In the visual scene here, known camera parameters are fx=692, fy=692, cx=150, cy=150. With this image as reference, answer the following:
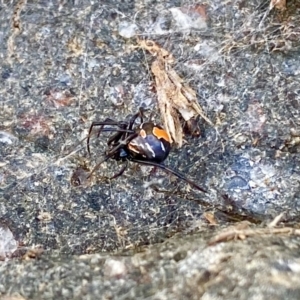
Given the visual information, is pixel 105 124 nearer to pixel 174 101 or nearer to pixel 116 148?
pixel 116 148

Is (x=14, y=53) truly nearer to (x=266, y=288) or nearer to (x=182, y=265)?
(x=182, y=265)

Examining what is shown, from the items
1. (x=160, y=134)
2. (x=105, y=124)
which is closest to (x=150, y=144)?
(x=160, y=134)

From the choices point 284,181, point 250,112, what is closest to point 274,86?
point 250,112

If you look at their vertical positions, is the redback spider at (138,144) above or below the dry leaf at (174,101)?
below

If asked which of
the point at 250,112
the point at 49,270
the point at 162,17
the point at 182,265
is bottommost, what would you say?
the point at 49,270

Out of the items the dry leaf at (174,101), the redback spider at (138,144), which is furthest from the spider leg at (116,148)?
the dry leaf at (174,101)

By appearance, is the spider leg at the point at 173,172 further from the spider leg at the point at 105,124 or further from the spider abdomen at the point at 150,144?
the spider leg at the point at 105,124
